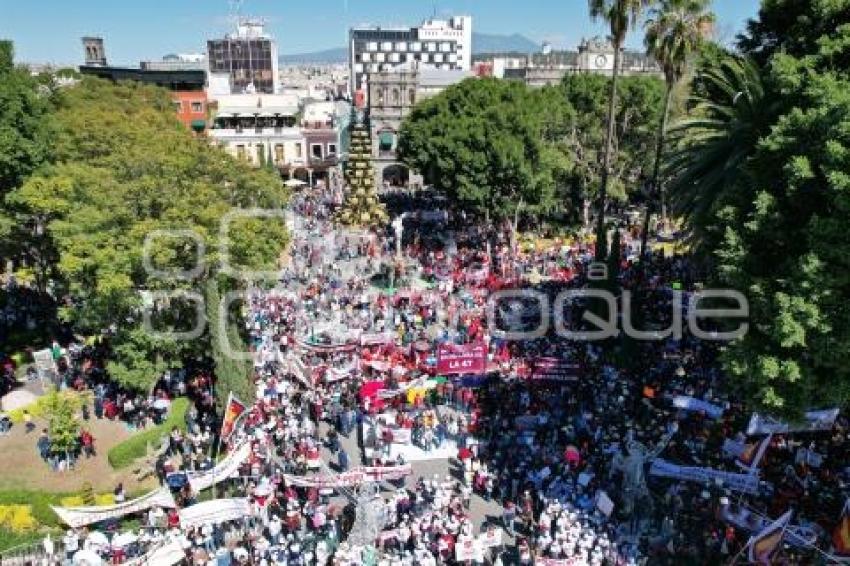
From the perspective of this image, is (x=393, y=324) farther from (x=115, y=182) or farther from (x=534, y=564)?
(x=534, y=564)

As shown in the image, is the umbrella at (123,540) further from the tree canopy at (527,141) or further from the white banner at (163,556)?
the tree canopy at (527,141)

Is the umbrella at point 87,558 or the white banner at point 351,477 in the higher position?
the white banner at point 351,477

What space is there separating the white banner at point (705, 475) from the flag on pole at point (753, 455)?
0.29 metres

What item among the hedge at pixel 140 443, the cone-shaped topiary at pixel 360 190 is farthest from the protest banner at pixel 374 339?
the cone-shaped topiary at pixel 360 190

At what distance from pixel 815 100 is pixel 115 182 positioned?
24882 millimetres

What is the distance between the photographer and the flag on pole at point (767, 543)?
1711cm

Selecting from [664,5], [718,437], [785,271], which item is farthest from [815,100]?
[664,5]

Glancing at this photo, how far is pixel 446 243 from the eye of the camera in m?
50.9

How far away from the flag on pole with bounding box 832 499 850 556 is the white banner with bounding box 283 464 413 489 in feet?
38.2

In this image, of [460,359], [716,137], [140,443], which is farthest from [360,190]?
[716,137]

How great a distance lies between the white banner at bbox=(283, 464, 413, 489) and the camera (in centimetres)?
2067

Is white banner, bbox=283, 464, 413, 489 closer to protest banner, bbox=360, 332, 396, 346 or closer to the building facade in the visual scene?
protest banner, bbox=360, 332, 396, 346

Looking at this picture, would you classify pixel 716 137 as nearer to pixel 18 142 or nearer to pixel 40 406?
pixel 18 142

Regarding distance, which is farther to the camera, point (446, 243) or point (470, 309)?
point (446, 243)
